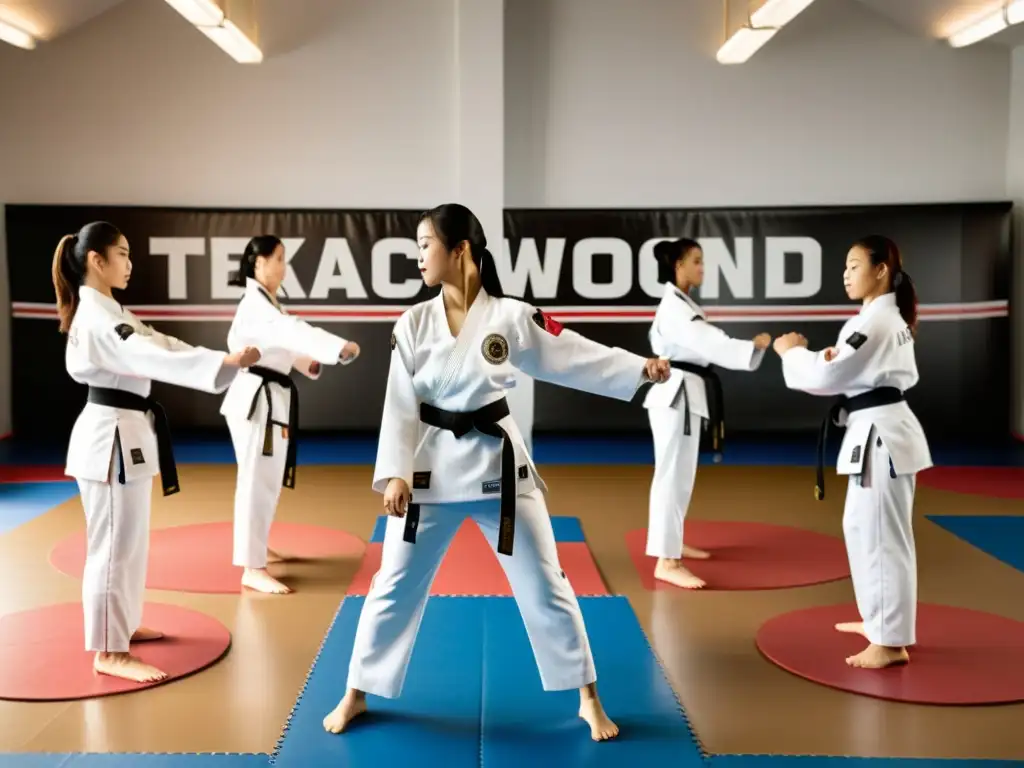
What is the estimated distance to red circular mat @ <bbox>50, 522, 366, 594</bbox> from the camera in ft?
14.3

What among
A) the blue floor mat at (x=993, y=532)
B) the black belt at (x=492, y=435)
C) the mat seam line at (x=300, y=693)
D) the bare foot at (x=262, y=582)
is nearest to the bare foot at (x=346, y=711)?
the mat seam line at (x=300, y=693)

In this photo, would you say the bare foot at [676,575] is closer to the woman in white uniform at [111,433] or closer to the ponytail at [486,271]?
the ponytail at [486,271]

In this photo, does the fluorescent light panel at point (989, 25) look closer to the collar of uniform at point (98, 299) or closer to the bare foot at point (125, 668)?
the collar of uniform at point (98, 299)

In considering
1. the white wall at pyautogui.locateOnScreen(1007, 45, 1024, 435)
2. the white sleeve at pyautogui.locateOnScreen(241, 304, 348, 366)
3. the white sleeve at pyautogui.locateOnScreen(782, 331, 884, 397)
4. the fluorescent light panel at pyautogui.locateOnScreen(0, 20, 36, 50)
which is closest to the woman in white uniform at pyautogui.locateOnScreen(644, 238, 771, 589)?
the white sleeve at pyautogui.locateOnScreen(782, 331, 884, 397)

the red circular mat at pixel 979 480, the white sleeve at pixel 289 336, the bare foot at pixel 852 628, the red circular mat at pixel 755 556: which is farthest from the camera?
the red circular mat at pixel 979 480

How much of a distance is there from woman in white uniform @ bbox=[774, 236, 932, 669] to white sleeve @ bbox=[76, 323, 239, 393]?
1777 mm

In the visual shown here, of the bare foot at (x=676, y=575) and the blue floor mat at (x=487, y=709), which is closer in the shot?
the blue floor mat at (x=487, y=709)

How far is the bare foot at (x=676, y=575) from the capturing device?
14.1ft

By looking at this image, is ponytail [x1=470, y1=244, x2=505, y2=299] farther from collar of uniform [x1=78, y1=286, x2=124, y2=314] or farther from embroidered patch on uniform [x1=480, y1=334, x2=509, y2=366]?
collar of uniform [x1=78, y1=286, x2=124, y2=314]

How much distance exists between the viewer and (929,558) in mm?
4797

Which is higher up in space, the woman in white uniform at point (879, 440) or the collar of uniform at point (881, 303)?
the collar of uniform at point (881, 303)

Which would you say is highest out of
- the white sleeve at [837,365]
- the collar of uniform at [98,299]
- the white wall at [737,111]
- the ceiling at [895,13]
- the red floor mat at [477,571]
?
the ceiling at [895,13]

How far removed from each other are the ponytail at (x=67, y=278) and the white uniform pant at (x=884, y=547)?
2.56 metres

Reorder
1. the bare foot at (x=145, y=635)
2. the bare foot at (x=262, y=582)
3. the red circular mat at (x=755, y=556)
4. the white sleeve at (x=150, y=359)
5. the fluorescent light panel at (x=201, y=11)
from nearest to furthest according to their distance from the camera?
the white sleeve at (x=150, y=359)
the bare foot at (x=145, y=635)
the bare foot at (x=262, y=582)
the red circular mat at (x=755, y=556)
the fluorescent light panel at (x=201, y=11)
